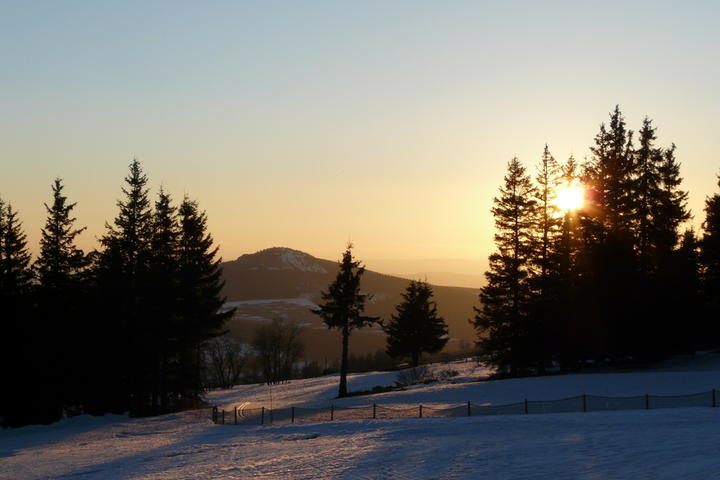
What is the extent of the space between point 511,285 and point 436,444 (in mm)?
27633

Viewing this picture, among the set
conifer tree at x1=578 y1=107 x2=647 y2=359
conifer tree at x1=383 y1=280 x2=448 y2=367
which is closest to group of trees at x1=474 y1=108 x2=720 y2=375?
conifer tree at x1=578 y1=107 x2=647 y2=359

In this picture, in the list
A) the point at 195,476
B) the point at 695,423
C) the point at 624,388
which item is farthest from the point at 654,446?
the point at 624,388

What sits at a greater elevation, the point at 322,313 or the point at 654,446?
the point at 322,313

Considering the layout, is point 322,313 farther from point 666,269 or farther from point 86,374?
point 666,269

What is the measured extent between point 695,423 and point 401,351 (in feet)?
167

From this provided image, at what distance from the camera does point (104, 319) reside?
165ft

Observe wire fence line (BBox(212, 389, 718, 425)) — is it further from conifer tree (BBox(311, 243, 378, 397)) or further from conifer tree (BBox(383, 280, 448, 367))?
conifer tree (BBox(383, 280, 448, 367))

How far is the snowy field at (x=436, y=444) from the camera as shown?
2009 cm

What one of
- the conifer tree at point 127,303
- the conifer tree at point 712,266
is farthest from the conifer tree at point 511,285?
the conifer tree at point 127,303

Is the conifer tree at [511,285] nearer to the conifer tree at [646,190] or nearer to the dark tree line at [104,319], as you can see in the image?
the conifer tree at [646,190]

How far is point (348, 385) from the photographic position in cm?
5981

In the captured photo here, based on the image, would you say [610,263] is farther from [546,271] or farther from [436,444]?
[436,444]

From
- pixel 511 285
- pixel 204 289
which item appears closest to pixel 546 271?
pixel 511 285

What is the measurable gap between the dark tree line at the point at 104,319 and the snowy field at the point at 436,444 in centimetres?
448
